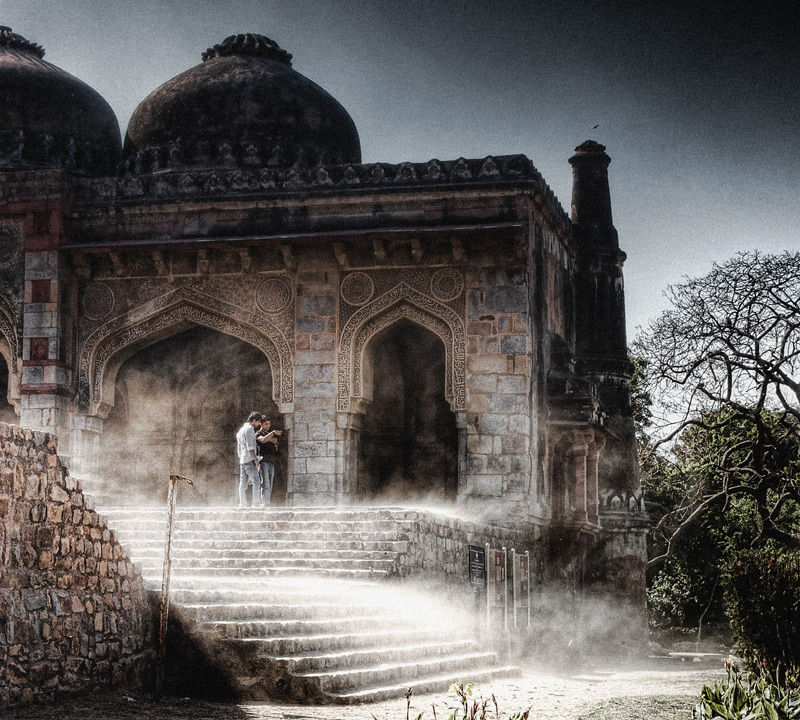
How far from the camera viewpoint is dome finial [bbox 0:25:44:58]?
19.2 metres

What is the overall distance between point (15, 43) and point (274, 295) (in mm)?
6814

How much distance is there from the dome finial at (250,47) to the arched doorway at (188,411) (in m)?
4.25

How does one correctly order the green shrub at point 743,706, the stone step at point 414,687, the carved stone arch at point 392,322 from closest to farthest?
the green shrub at point 743,706 → the stone step at point 414,687 → the carved stone arch at point 392,322

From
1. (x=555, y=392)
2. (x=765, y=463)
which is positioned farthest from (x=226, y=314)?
(x=765, y=463)

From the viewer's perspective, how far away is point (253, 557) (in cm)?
1115

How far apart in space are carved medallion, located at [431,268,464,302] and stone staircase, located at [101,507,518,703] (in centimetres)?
415

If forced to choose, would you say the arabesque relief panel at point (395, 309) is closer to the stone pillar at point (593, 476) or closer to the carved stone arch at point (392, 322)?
the carved stone arch at point (392, 322)

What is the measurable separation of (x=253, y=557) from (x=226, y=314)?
5.31 metres

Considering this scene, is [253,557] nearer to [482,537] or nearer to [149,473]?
[482,537]

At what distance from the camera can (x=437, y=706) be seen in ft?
25.1

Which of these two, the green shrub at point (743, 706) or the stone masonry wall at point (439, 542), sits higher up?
the stone masonry wall at point (439, 542)

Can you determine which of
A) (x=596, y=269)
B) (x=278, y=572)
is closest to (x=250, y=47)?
(x=596, y=269)

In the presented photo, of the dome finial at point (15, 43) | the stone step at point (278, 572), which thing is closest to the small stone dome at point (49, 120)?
the dome finial at point (15, 43)

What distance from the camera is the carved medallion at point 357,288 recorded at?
50.8ft
